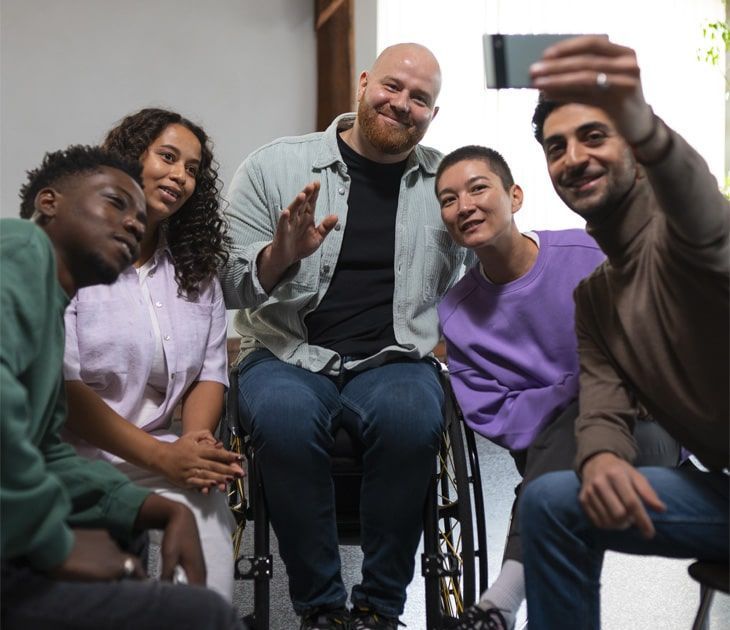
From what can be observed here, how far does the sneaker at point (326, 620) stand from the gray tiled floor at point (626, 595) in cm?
45

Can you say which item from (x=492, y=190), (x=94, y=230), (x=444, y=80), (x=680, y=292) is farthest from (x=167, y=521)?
(x=444, y=80)

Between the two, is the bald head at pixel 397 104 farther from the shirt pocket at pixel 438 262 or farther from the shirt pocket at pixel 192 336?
the shirt pocket at pixel 192 336

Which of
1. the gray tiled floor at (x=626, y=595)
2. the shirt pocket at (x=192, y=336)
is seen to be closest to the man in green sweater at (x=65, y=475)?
the shirt pocket at (x=192, y=336)

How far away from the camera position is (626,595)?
2670 millimetres

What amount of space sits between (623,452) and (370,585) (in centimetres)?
76

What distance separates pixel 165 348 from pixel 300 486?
0.39m

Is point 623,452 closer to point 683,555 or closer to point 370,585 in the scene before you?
point 683,555

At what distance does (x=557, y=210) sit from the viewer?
4.95 m

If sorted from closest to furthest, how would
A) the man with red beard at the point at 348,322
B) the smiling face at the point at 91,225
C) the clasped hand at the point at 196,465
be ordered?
1. the smiling face at the point at 91,225
2. the clasped hand at the point at 196,465
3. the man with red beard at the point at 348,322

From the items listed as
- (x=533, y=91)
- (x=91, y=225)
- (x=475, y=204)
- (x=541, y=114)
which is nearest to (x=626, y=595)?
(x=475, y=204)

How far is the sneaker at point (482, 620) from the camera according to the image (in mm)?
1812

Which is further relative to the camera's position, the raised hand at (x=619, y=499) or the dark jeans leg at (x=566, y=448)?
the dark jeans leg at (x=566, y=448)

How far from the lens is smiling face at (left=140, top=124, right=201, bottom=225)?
207cm

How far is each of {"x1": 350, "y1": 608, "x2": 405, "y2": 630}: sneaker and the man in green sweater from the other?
713mm
